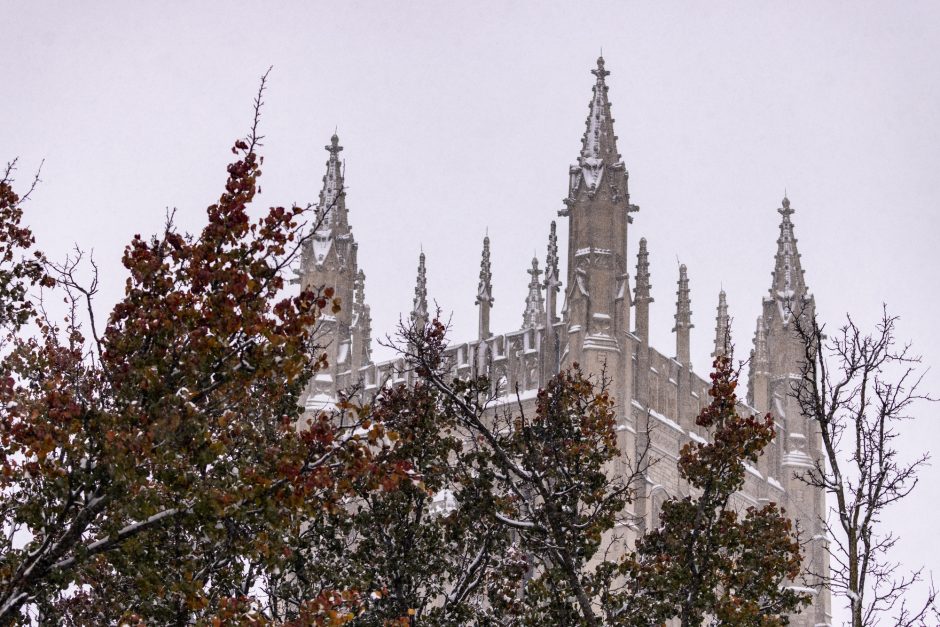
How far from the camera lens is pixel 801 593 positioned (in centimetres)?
1933

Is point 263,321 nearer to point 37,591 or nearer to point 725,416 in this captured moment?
point 37,591

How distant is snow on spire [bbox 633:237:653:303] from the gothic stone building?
0.03 m

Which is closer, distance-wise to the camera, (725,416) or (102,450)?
(102,450)

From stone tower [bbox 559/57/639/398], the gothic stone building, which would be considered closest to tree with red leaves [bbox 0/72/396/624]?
the gothic stone building

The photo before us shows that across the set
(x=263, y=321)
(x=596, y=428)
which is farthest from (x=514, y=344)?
(x=263, y=321)

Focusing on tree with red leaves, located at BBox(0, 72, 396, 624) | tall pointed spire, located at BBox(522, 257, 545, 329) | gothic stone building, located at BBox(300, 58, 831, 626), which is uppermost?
tall pointed spire, located at BBox(522, 257, 545, 329)

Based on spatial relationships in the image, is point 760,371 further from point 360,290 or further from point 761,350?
point 360,290

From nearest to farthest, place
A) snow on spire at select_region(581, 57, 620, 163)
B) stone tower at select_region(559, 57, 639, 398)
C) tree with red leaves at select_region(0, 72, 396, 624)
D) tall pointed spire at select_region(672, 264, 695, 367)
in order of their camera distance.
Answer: tree with red leaves at select_region(0, 72, 396, 624) < stone tower at select_region(559, 57, 639, 398) < snow on spire at select_region(581, 57, 620, 163) < tall pointed spire at select_region(672, 264, 695, 367)

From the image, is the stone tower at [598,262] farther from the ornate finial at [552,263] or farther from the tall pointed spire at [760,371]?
the tall pointed spire at [760,371]

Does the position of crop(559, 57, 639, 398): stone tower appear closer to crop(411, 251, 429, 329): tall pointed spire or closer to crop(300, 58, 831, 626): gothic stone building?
crop(300, 58, 831, 626): gothic stone building

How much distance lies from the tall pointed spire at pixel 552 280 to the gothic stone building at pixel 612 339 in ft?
0.11

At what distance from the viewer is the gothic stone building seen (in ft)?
128

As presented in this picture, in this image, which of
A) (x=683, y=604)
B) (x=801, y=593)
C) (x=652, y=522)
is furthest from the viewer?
(x=652, y=522)

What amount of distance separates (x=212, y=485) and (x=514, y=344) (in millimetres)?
29172
